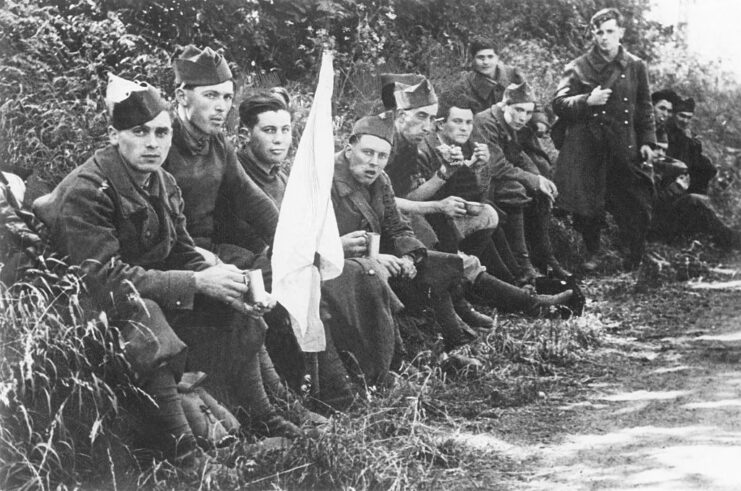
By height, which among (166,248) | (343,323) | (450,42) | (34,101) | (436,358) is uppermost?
(450,42)

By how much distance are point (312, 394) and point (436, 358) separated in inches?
45.8

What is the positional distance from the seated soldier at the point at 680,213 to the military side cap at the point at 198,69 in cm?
613

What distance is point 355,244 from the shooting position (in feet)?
16.9

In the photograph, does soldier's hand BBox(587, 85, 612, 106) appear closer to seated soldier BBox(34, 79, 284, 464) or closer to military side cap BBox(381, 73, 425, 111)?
military side cap BBox(381, 73, 425, 111)

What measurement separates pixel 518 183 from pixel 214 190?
340 centimetres

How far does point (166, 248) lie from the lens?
409 centimetres

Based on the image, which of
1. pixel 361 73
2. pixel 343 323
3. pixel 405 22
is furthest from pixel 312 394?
pixel 405 22

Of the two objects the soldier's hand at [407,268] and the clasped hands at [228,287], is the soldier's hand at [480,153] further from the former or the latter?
the clasped hands at [228,287]

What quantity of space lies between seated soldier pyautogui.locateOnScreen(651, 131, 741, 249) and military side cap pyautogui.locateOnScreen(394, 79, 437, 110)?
4242 millimetres

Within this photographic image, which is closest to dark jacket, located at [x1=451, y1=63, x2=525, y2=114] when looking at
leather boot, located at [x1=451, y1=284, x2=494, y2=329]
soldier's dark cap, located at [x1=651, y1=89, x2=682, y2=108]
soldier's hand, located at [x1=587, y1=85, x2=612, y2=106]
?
soldier's hand, located at [x1=587, y1=85, x2=612, y2=106]

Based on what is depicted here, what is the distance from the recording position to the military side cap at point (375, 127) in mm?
5359

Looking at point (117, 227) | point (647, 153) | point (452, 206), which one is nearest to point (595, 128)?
point (647, 153)

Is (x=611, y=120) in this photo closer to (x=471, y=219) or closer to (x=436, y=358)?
(x=471, y=219)

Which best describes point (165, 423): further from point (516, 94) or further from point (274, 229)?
point (516, 94)
